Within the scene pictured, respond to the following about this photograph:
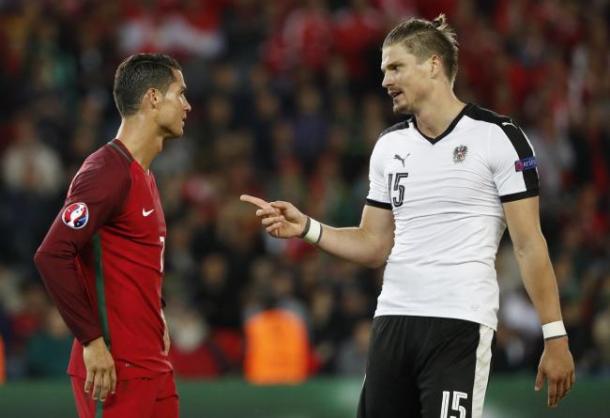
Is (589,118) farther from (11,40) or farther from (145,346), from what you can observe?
(145,346)

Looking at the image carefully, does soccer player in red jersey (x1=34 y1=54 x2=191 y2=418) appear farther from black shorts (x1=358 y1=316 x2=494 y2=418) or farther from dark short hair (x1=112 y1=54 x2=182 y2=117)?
black shorts (x1=358 y1=316 x2=494 y2=418)

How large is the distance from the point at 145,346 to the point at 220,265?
5826 millimetres

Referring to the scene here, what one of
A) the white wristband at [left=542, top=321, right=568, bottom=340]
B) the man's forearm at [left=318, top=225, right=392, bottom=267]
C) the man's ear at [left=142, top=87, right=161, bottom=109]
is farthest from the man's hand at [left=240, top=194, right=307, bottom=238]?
the white wristband at [left=542, top=321, right=568, bottom=340]

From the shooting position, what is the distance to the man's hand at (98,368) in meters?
4.24

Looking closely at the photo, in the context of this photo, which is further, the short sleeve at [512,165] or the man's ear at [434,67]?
the man's ear at [434,67]

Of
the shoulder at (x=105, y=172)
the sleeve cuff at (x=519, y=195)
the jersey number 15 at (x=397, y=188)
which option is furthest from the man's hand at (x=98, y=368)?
the sleeve cuff at (x=519, y=195)

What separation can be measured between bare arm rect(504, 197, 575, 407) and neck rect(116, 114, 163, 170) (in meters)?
1.38

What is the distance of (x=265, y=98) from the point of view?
11695mm

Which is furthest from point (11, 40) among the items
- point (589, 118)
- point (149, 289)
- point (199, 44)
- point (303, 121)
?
point (149, 289)

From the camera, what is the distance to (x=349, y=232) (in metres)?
4.99

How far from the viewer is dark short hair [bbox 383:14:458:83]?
4711 millimetres

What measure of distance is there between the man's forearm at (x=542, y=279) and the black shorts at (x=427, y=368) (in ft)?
0.73

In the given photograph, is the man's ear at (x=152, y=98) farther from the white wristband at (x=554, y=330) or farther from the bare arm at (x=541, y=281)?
the white wristband at (x=554, y=330)

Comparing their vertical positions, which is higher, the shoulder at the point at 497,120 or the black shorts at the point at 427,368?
the shoulder at the point at 497,120
